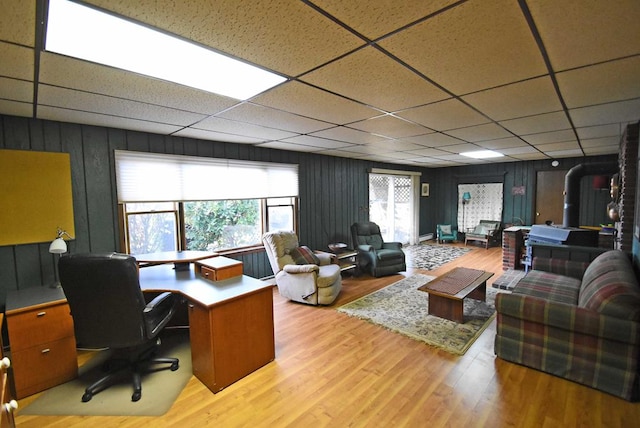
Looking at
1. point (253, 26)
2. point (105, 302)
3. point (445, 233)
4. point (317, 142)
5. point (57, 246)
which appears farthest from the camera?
point (445, 233)

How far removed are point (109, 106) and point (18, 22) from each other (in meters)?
1.24

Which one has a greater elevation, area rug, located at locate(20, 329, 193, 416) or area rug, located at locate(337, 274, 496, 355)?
area rug, located at locate(337, 274, 496, 355)

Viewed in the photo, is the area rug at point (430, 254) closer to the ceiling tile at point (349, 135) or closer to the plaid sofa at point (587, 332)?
the ceiling tile at point (349, 135)

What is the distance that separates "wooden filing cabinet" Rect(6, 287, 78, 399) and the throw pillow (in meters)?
2.47

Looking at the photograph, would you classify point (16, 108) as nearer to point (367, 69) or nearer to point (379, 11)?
point (367, 69)

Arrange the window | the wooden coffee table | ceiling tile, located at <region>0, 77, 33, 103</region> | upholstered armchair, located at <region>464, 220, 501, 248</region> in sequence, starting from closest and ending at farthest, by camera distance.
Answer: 1. ceiling tile, located at <region>0, 77, 33, 103</region>
2. the wooden coffee table
3. the window
4. upholstered armchair, located at <region>464, 220, 501, 248</region>

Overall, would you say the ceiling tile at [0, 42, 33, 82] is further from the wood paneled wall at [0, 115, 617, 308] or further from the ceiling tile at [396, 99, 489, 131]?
the ceiling tile at [396, 99, 489, 131]

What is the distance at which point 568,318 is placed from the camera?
2225 mm

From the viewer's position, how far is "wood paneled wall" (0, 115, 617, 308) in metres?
2.70

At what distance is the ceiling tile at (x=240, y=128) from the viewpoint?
2.93m

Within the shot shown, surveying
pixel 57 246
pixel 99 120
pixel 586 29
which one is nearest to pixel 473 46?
pixel 586 29

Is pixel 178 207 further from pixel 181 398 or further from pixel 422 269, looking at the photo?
pixel 422 269

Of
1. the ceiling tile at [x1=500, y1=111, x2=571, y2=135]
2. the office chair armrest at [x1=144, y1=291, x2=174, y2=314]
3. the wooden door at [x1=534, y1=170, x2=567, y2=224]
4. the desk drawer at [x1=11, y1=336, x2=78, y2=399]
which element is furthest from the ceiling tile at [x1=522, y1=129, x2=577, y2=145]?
the desk drawer at [x1=11, y1=336, x2=78, y2=399]

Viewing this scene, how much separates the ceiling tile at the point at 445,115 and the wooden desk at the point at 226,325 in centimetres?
208
